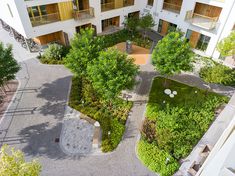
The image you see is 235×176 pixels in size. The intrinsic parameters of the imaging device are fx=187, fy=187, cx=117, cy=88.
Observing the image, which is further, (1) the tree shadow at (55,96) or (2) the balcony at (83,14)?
(2) the balcony at (83,14)

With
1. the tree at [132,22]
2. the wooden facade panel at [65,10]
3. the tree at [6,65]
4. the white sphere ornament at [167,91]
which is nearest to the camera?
the tree at [6,65]

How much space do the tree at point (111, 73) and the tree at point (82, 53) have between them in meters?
1.64

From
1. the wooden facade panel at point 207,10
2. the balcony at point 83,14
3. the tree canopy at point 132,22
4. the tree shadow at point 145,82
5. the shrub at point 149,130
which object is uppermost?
the wooden facade panel at point 207,10

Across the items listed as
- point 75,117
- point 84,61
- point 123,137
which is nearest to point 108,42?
point 84,61

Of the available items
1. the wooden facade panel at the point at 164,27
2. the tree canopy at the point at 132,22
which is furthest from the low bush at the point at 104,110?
the wooden facade panel at the point at 164,27

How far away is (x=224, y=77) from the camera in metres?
16.7

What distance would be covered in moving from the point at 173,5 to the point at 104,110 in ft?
58.8

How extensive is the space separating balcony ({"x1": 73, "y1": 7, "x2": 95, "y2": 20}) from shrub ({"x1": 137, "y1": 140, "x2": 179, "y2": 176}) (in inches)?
703

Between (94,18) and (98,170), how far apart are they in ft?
66.7

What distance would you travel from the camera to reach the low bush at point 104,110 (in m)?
15.0

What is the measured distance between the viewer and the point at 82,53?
16438 millimetres

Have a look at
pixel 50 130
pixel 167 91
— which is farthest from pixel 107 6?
pixel 50 130

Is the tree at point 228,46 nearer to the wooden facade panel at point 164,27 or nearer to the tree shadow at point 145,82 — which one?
the tree shadow at point 145,82

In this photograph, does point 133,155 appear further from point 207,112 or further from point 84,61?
point 84,61
